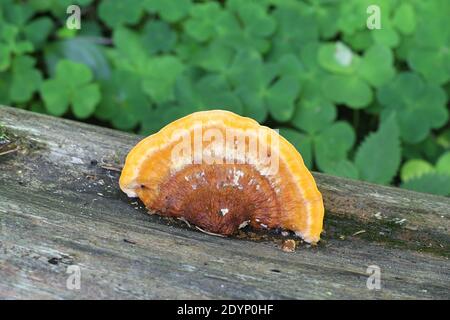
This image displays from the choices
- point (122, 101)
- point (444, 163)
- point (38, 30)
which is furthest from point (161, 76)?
point (444, 163)

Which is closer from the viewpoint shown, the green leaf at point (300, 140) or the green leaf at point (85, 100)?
the green leaf at point (300, 140)

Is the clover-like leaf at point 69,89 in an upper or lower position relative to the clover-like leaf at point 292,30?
lower

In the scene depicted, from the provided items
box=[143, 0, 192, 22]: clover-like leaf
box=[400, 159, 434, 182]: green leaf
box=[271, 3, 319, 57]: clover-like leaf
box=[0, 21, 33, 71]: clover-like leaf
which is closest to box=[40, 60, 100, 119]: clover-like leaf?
box=[0, 21, 33, 71]: clover-like leaf

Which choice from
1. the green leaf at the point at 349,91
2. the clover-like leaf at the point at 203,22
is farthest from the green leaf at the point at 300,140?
the clover-like leaf at the point at 203,22

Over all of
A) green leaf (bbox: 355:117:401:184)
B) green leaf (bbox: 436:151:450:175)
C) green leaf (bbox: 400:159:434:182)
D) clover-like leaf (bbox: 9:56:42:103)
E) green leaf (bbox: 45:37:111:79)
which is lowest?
green leaf (bbox: 400:159:434:182)

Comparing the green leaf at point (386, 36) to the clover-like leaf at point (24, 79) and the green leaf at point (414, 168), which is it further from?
the clover-like leaf at point (24, 79)

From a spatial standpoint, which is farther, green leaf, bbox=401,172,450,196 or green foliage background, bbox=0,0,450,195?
green foliage background, bbox=0,0,450,195

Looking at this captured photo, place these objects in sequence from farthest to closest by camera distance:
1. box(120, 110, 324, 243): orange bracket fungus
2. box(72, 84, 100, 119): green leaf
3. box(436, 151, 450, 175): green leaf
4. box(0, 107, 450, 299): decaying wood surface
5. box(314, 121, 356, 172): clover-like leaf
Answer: box(72, 84, 100, 119): green leaf, box(314, 121, 356, 172): clover-like leaf, box(436, 151, 450, 175): green leaf, box(120, 110, 324, 243): orange bracket fungus, box(0, 107, 450, 299): decaying wood surface

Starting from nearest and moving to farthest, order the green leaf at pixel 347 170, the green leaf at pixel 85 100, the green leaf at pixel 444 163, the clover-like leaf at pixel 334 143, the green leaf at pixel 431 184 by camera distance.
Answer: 1. the green leaf at pixel 431 184
2. the green leaf at pixel 347 170
3. the green leaf at pixel 444 163
4. the clover-like leaf at pixel 334 143
5. the green leaf at pixel 85 100

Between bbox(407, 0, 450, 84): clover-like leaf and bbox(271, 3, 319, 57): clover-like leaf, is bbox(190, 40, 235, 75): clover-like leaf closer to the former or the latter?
bbox(271, 3, 319, 57): clover-like leaf
